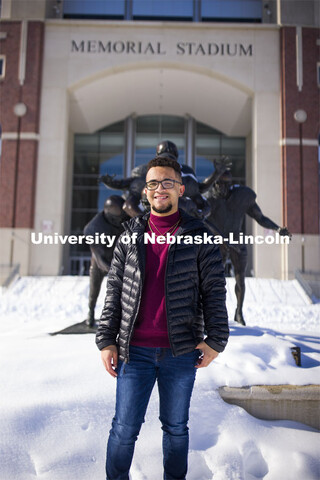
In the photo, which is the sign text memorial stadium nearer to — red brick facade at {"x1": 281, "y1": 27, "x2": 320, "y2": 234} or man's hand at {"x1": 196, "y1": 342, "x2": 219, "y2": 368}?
red brick facade at {"x1": 281, "y1": 27, "x2": 320, "y2": 234}

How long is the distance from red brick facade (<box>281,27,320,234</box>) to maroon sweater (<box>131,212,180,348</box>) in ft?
50.4

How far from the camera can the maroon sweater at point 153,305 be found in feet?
6.29

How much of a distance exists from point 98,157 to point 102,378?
20751 millimetres

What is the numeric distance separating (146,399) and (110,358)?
271 mm

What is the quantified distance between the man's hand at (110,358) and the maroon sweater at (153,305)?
0.11 m

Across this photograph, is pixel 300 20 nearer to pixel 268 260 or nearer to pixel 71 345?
pixel 268 260

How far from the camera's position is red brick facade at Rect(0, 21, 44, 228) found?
1648 centimetres

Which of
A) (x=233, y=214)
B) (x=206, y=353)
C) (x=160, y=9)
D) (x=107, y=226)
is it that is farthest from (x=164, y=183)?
(x=160, y=9)

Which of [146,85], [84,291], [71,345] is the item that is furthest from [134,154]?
[71,345]

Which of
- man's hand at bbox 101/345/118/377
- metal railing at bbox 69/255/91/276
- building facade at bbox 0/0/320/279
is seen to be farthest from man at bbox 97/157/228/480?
metal railing at bbox 69/255/91/276

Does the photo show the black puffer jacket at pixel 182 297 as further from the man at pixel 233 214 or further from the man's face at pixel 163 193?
the man at pixel 233 214

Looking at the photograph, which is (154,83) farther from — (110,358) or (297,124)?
(110,358)

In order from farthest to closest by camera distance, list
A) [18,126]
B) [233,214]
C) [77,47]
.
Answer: [77,47], [18,126], [233,214]

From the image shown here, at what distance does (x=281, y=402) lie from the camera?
2.96 metres
